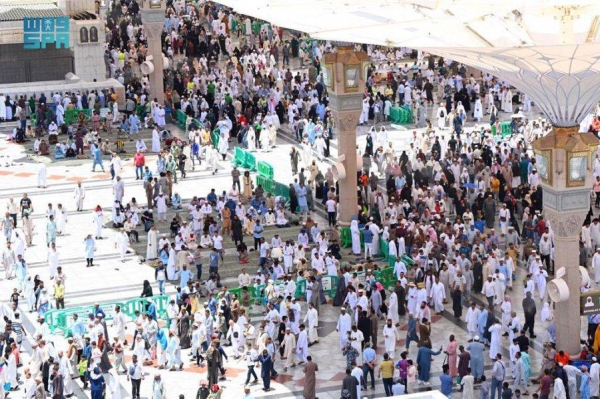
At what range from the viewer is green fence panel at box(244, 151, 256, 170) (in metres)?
53.7

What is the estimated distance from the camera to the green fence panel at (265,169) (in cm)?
5119

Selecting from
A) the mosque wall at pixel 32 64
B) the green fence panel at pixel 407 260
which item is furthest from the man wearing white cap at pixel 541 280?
the mosque wall at pixel 32 64

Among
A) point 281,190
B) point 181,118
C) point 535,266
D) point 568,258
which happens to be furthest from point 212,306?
point 181,118

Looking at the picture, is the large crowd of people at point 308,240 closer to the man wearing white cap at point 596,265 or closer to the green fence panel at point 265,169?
the man wearing white cap at point 596,265

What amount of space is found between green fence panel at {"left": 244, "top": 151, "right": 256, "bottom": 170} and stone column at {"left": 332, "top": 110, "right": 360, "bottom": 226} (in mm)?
7092

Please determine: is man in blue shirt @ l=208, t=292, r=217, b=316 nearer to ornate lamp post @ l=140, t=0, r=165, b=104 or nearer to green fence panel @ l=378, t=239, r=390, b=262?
green fence panel @ l=378, t=239, r=390, b=262

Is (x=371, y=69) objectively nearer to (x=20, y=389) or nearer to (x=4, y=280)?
(x=4, y=280)

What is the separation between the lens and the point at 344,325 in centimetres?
3803

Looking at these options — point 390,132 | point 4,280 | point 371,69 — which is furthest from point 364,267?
point 371,69

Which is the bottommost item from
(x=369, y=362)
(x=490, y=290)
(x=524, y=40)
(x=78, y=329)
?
(x=369, y=362)

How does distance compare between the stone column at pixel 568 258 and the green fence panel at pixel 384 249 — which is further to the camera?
the green fence panel at pixel 384 249

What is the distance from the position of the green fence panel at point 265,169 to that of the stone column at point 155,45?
12.3 metres

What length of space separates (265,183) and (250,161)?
3554 millimetres

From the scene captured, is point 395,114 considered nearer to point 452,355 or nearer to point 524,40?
point 452,355
